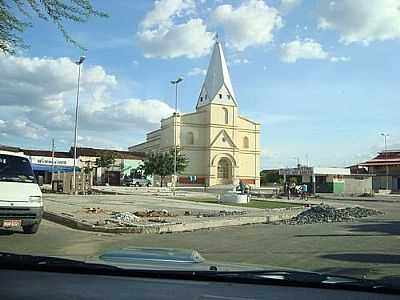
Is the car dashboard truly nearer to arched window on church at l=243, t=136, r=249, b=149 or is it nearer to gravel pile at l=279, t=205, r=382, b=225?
A: gravel pile at l=279, t=205, r=382, b=225

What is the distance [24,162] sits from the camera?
14523 millimetres

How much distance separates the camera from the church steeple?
10588 cm

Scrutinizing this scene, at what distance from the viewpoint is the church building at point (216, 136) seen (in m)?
102

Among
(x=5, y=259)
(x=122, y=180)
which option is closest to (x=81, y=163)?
(x=122, y=180)

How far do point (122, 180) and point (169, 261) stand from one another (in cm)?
9112

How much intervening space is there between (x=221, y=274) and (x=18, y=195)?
412 inches

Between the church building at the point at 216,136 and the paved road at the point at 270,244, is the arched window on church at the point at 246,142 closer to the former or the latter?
the church building at the point at 216,136

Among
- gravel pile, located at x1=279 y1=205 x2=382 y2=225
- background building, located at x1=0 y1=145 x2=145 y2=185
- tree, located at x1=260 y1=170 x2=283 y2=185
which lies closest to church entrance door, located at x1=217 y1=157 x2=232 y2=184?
tree, located at x1=260 y1=170 x2=283 y2=185

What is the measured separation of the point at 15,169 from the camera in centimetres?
1418

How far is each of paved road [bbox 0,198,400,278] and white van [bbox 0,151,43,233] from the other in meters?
0.45

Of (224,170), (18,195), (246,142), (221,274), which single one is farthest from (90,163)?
(221,274)

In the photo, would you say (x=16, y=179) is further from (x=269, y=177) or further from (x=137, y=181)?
(x=269, y=177)

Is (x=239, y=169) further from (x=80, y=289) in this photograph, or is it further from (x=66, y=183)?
(x=80, y=289)

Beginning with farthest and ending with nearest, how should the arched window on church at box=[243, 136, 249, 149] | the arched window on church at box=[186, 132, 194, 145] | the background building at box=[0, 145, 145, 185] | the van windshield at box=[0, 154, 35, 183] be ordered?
the arched window on church at box=[243, 136, 249, 149]
the arched window on church at box=[186, 132, 194, 145]
the background building at box=[0, 145, 145, 185]
the van windshield at box=[0, 154, 35, 183]
